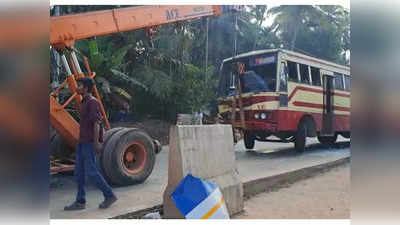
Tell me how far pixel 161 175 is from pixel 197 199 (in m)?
1.94

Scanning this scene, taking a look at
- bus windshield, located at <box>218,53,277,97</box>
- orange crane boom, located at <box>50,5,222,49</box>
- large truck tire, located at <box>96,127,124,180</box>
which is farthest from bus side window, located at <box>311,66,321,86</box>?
large truck tire, located at <box>96,127,124,180</box>

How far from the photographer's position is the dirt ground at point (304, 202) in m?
4.40

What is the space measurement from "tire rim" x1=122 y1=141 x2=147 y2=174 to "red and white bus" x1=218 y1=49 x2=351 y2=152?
237 cm

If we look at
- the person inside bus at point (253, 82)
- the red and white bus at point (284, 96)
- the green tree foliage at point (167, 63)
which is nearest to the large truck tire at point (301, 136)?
the red and white bus at point (284, 96)

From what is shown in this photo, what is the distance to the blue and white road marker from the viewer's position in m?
3.65

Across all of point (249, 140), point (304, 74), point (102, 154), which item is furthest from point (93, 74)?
point (304, 74)

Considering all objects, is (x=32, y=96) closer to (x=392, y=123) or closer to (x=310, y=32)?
(x=392, y=123)

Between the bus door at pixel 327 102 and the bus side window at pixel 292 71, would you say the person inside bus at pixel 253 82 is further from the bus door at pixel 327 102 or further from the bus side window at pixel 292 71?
the bus door at pixel 327 102

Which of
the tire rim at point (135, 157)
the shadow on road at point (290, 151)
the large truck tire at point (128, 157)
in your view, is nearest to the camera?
the large truck tire at point (128, 157)

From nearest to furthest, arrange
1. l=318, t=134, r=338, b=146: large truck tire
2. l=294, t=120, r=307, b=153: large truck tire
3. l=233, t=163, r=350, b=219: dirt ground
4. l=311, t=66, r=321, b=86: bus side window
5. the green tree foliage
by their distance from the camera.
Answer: l=233, t=163, r=350, b=219: dirt ground → the green tree foliage → l=294, t=120, r=307, b=153: large truck tire → l=311, t=66, r=321, b=86: bus side window → l=318, t=134, r=338, b=146: large truck tire

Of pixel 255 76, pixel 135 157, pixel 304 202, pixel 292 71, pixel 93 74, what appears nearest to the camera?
pixel 304 202

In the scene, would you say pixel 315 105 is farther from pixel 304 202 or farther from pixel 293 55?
pixel 304 202

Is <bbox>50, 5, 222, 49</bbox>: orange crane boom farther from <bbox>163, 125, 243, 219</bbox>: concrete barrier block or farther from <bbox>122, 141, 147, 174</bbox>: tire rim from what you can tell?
<bbox>163, 125, 243, 219</bbox>: concrete barrier block

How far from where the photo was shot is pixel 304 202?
16.1 ft
